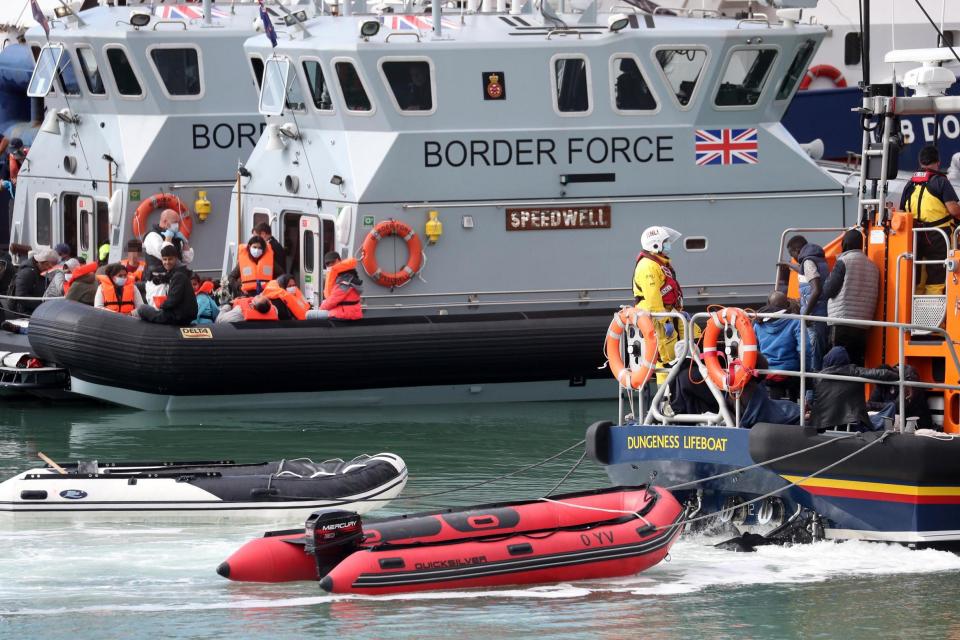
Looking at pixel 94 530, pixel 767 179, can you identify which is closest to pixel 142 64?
pixel 767 179

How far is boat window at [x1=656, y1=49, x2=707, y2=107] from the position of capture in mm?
15781

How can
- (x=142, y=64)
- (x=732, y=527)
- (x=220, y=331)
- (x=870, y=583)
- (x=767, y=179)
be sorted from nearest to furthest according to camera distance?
(x=870, y=583) < (x=732, y=527) < (x=220, y=331) < (x=767, y=179) < (x=142, y=64)

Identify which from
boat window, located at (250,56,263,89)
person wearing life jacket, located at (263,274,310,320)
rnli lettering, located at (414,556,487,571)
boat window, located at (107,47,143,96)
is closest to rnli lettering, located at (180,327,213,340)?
person wearing life jacket, located at (263,274,310,320)

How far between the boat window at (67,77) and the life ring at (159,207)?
5.20 feet

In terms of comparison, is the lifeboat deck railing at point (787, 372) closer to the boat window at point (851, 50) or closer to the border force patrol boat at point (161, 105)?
the border force patrol boat at point (161, 105)

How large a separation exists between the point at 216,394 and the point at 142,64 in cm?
446

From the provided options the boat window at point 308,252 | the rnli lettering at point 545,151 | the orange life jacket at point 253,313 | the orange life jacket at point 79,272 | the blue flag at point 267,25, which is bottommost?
the orange life jacket at point 253,313

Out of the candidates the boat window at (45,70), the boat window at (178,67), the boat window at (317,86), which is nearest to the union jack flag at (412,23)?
the boat window at (317,86)

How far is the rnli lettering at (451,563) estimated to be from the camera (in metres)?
8.91

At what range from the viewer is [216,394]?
50.2ft

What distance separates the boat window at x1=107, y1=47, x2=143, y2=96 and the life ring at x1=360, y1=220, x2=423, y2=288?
14.0 ft

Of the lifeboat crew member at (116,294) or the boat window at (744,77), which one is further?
the boat window at (744,77)

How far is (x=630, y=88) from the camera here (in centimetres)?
1577

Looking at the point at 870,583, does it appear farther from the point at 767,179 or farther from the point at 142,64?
the point at 142,64
